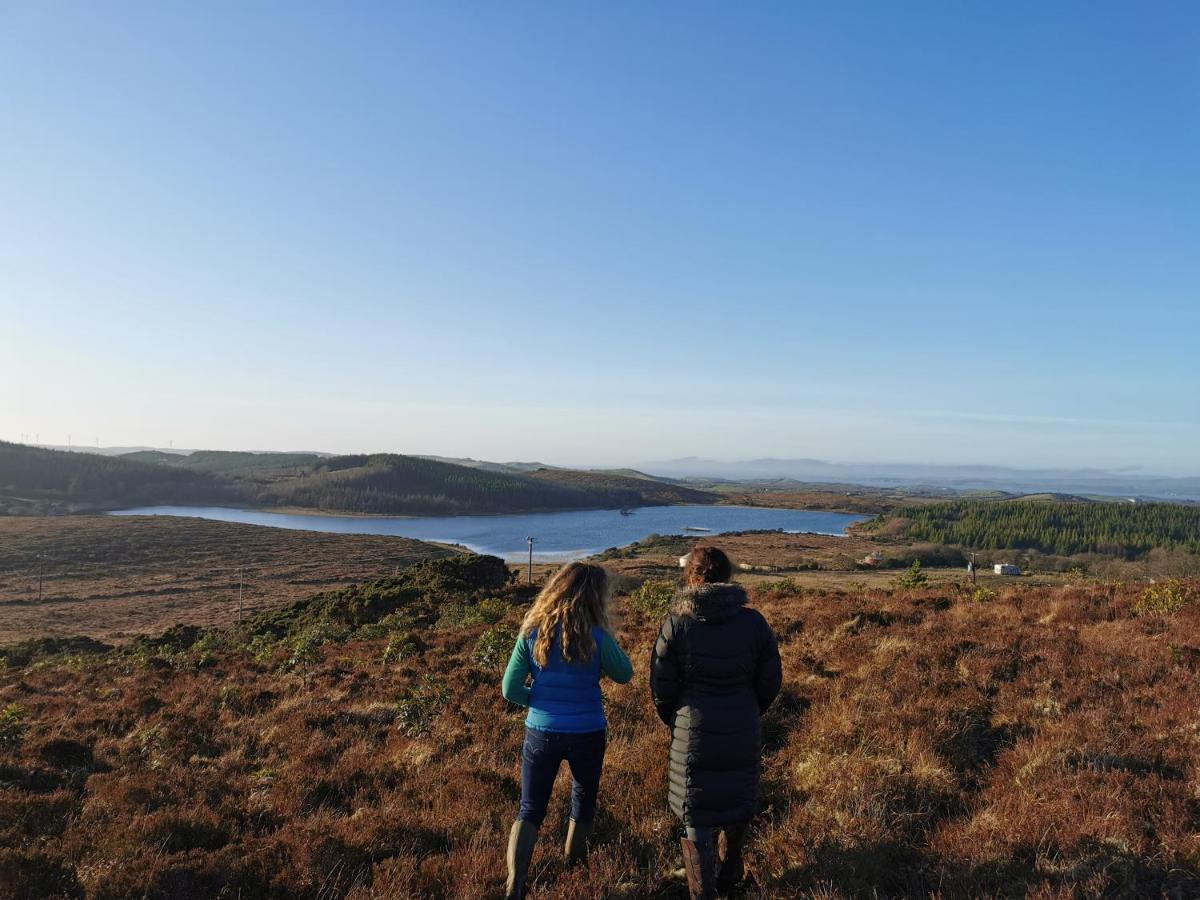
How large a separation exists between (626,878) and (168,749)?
696cm

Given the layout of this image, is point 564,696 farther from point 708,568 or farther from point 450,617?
point 450,617

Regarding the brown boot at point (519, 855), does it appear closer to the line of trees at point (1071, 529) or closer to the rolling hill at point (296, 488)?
the line of trees at point (1071, 529)

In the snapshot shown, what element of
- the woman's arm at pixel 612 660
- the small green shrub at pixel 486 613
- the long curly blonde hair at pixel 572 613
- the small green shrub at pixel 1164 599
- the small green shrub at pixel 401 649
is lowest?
the small green shrub at pixel 486 613

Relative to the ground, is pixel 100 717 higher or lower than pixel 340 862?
lower

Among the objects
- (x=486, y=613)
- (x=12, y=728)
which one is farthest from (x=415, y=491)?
(x=12, y=728)

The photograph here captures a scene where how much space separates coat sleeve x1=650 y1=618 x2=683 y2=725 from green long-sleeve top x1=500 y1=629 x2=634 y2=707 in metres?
0.24

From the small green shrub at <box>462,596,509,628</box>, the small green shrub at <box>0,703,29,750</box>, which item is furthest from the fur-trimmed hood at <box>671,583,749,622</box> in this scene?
the small green shrub at <box>462,596,509,628</box>

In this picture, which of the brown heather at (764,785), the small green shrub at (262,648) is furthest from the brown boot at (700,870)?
the small green shrub at (262,648)

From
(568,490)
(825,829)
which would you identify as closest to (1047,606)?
(825,829)

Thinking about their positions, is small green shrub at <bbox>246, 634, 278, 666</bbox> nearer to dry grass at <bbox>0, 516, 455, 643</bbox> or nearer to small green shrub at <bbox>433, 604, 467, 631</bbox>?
small green shrub at <bbox>433, 604, 467, 631</bbox>

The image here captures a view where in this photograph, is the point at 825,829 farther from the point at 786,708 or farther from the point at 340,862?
the point at 340,862

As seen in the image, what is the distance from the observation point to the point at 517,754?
6832mm

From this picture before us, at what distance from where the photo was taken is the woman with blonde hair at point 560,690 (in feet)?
12.7

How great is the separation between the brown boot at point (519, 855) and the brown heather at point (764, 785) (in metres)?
0.23
